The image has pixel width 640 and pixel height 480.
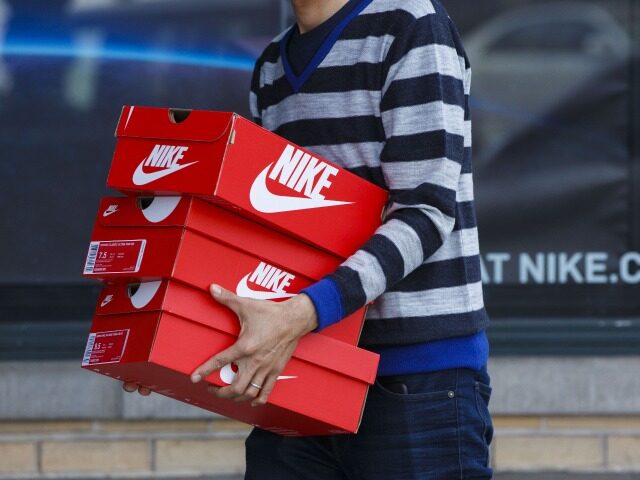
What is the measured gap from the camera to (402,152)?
2.28 meters

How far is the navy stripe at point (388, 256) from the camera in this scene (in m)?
2.21

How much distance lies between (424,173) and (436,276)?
0.21m

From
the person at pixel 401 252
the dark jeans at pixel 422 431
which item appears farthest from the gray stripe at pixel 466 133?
the dark jeans at pixel 422 431

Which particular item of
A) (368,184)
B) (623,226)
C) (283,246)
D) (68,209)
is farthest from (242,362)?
(623,226)

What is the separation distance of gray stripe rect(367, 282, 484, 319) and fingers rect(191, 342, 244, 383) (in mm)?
357

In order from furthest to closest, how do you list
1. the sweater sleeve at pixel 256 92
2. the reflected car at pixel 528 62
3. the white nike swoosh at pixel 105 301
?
the reflected car at pixel 528 62 → the sweater sleeve at pixel 256 92 → the white nike swoosh at pixel 105 301

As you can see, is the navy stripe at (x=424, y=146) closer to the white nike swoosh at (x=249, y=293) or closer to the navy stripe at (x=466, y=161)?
the navy stripe at (x=466, y=161)

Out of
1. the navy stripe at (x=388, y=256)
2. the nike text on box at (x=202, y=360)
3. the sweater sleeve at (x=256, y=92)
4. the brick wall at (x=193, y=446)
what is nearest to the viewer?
the nike text on box at (x=202, y=360)

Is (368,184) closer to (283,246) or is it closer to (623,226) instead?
(283,246)

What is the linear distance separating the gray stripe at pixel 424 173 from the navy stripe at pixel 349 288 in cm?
22

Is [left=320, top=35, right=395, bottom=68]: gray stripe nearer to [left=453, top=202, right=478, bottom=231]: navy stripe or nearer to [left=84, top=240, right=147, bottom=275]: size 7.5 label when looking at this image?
[left=453, top=202, right=478, bottom=231]: navy stripe

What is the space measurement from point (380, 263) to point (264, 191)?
25cm

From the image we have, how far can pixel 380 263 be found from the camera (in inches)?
86.9

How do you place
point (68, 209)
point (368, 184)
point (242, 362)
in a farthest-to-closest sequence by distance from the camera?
1. point (68, 209)
2. point (368, 184)
3. point (242, 362)
